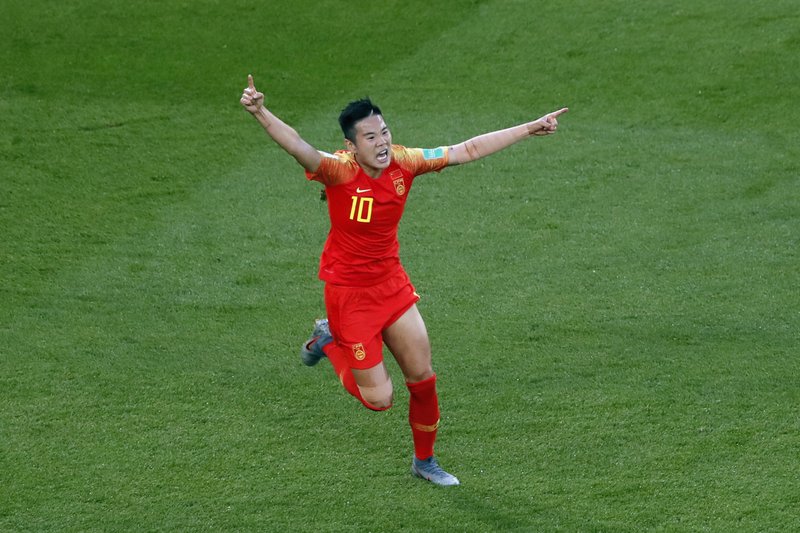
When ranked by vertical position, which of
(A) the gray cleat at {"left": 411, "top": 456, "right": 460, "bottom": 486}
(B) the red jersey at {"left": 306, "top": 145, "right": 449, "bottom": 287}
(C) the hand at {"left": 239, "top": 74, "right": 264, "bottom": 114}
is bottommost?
(A) the gray cleat at {"left": 411, "top": 456, "right": 460, "bottom": 486}

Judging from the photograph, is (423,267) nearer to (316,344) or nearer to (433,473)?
(316,344)

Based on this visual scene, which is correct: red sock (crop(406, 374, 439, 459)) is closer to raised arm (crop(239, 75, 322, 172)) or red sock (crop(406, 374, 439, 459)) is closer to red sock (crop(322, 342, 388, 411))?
red sock (crop(322, 342, 388, 411))

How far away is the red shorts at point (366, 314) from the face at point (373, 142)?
0.70 m

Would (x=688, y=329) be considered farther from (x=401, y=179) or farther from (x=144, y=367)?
(x=144, y=367)

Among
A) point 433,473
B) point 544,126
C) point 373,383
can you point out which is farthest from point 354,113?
point 433,473

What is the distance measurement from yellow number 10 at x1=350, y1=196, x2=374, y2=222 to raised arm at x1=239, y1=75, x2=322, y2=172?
1.05 feet

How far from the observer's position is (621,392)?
7348mm

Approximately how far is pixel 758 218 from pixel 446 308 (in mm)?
2916

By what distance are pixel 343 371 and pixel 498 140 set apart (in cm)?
161

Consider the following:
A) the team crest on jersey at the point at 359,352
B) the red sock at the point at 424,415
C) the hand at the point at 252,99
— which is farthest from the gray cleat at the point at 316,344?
the hand at the point at 252,99

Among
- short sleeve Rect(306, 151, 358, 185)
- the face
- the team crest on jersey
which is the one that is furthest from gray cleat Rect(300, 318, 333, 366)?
the face

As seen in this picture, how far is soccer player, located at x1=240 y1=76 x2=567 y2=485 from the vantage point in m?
6.26

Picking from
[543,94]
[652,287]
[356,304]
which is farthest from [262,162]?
[356,304]

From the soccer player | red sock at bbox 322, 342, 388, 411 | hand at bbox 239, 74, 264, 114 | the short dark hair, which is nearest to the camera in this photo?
hand at bbox 239, 74, 264, 114
